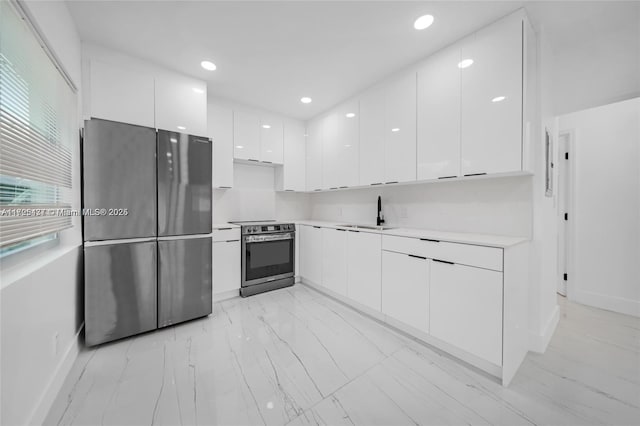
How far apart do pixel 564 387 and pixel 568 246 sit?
2.25 metres

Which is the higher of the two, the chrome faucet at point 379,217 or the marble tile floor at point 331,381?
the chrome faucet at point 379,217

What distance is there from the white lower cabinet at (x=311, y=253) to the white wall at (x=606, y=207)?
10.3 ft

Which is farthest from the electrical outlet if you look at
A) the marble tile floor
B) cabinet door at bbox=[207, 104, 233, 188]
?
cabinet door at bbox=[207, 104, 233, 188]

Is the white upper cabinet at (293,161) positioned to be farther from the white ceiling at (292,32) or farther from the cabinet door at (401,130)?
the cabinet door at (401,130)

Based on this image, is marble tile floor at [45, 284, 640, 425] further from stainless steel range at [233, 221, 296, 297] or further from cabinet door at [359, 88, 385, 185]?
cabinet door at [359, 88, 385, 185]

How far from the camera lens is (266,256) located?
10.8 feet

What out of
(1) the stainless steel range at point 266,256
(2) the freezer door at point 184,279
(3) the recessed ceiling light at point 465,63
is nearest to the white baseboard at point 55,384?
(2) the freezer door at point 184,279

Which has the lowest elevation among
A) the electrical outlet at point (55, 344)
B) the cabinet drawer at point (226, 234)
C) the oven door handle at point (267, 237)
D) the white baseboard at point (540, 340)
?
the white baseboard at point (540, 340)

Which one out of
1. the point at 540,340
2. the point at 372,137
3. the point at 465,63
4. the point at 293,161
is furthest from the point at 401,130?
the point at 540,340

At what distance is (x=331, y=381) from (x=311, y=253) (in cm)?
188

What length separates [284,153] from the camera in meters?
3.79

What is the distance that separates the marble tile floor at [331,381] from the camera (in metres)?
1.37

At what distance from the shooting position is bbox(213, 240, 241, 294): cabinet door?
9.67 ft

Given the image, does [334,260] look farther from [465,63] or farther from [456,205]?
[465,63]
